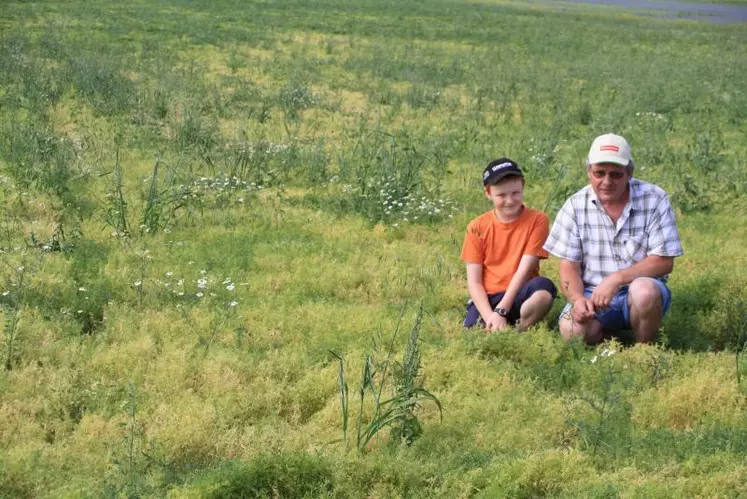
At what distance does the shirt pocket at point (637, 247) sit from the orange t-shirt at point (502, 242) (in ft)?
1.97

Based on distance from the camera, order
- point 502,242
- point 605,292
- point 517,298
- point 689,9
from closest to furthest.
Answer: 1. point 605,292
2. point 517,298
3. point 502,242
4. point 689,9

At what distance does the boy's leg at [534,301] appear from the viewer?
620 centimetres

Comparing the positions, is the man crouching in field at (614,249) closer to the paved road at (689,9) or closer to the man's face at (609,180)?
the man's face at (609,180)

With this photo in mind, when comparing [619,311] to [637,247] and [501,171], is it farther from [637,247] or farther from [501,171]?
[501,171]

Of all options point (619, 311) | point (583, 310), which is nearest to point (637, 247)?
point (619, 311)

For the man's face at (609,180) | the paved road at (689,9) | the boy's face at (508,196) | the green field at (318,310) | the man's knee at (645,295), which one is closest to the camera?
the green field at (318,310)

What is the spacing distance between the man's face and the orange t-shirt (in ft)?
1.72

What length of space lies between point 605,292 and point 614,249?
430 millimetres

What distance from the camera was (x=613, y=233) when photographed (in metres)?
6.23

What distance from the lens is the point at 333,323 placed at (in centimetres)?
646

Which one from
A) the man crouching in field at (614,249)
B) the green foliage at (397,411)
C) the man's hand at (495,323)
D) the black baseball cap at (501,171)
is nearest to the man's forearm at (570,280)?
the man crouching in field at (614,249)

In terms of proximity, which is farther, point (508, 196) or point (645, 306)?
point (508, 196)

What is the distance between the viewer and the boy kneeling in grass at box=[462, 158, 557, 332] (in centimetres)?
629

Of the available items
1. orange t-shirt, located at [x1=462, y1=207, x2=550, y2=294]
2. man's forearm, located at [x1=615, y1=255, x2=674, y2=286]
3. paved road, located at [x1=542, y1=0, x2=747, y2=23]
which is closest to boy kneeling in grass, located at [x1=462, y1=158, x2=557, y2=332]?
orange t-shirt, located at [x1=462, y1=207, x2=550, y2=294]
